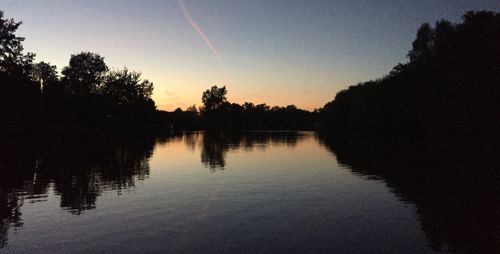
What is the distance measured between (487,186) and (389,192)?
29.3 feet

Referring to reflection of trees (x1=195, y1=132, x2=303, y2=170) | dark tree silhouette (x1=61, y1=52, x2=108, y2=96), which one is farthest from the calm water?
dark tree silhouette (x1=61, y1=52, x2=108, y2=96)

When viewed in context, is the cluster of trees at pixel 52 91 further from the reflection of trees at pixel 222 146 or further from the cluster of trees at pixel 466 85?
the cluster of trees at pixel 466 85

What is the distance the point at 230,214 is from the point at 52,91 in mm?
146128

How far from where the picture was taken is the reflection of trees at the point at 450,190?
21.2 meters

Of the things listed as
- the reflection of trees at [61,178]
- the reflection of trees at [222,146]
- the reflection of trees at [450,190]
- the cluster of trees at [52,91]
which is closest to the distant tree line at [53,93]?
the cluster of trees at [52,91]

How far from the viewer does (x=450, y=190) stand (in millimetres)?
34438

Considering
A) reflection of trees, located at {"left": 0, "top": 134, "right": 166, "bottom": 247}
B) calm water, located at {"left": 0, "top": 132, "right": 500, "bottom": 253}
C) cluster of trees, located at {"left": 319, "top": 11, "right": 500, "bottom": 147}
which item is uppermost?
cluster of trees, located at {"left": 319, "top": 11, "right": 500, "bottom": 147}

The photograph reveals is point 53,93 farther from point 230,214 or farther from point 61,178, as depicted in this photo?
point 230,214

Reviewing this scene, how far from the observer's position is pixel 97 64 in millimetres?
186250

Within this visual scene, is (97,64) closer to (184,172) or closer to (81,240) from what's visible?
(184,172)

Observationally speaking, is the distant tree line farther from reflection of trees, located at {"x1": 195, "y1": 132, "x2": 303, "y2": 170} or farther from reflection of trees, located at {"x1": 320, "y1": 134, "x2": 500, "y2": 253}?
reflection of trees, located at {"x1": 320, "y1": 134, "x2": 500, "y2": 253}

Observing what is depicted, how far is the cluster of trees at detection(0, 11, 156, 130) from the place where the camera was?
268ft

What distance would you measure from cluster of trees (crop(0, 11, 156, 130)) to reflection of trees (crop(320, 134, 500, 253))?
2603 inches

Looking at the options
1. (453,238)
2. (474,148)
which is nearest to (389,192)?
(453,238)
